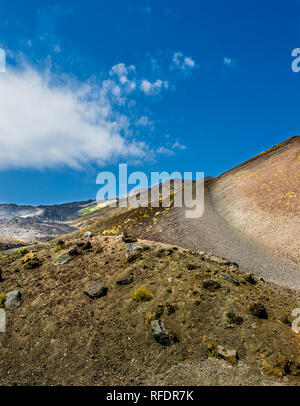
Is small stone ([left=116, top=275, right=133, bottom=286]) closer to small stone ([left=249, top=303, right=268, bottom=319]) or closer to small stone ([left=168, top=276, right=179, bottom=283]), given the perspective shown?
small stone ([left=168, top=276, right=179, bottom=283])

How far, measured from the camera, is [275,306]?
1684cm

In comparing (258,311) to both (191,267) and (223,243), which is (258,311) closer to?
(191,267)

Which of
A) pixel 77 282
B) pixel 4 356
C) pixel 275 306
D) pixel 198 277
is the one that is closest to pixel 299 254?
pixel 275 306

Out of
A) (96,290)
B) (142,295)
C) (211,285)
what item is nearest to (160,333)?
(142,295)

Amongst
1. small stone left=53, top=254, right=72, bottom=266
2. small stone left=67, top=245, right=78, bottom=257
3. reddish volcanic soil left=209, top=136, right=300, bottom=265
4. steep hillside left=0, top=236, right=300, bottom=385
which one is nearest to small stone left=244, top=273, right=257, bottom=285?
steep hillside left=0, top=236, right=300, bottom=385

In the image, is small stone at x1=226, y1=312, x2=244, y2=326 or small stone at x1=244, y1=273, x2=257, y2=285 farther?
small stone at x1=244, y1=273, x2=257, y2=285

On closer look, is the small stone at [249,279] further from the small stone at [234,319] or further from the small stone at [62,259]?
the small stone at [62,259]

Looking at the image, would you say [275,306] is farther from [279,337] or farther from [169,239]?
[169,239]

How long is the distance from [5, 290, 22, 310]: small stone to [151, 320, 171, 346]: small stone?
12371 mm

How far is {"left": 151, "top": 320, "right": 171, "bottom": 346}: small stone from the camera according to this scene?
13538 millimetres

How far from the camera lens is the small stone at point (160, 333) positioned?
1354 centimetres

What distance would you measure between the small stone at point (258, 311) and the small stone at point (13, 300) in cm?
1920

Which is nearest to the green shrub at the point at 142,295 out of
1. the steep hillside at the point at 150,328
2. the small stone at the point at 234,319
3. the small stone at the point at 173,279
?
the steep hillside at the point at 150,328
